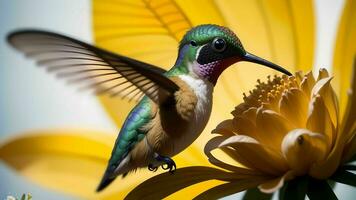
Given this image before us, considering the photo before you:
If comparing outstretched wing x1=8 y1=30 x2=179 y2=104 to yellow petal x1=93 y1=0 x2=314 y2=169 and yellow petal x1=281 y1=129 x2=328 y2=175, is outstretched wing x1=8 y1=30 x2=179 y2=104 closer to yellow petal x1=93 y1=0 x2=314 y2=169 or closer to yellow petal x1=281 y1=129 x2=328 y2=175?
yellow petal x1=281 y1=129 x2=328 y2=175

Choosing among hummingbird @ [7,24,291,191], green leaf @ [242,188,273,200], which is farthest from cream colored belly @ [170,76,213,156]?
green leaf @ [242,188,273,200]

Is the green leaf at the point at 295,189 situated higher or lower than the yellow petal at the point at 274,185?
lower

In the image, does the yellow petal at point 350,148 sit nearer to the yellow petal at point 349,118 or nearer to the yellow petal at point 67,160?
the yellow petal at point 349,118

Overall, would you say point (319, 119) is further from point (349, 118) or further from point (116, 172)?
point (116, 172)

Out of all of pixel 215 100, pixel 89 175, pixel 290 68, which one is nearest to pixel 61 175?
pixel 89 175

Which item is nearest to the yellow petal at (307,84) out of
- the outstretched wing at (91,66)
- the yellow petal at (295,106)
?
the yellow petal at (295,106)

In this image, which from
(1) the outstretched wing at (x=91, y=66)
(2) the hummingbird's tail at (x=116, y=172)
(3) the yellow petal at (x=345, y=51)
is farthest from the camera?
(3) the yellow petal at (x=345, y=51)

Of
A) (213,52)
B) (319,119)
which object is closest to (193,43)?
(213,52)
